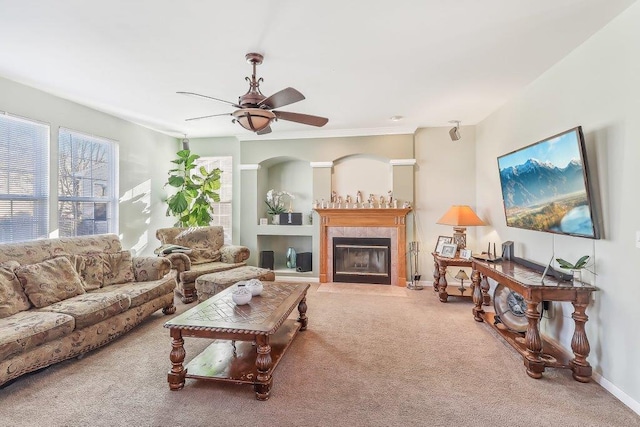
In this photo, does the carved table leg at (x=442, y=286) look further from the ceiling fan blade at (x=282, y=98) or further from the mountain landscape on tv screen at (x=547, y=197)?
the ceiling fan blade at (x=282, y=98)

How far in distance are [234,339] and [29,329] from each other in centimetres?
150

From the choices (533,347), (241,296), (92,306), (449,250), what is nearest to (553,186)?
(533,347)

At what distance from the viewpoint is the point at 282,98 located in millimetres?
Answer: 2504

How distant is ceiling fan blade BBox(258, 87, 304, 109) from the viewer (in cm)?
240

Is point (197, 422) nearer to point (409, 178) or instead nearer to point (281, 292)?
point (281, 292)

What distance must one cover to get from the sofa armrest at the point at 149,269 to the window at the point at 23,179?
1079mm

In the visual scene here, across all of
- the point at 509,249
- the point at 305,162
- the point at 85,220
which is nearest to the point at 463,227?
the point at 509,249

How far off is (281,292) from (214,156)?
3797 mm

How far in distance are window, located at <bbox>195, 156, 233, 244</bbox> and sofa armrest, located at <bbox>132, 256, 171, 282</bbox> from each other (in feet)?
7.06

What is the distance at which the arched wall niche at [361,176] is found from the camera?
18.4ft

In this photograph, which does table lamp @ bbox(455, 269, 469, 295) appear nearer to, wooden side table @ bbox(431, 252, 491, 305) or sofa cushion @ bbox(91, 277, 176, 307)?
wooden side table @ bbox(431, 252, 491, 305)

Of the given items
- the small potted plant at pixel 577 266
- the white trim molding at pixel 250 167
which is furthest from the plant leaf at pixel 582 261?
the white trim molding at pixel 250 167

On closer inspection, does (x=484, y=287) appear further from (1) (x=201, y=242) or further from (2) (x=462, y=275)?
(1) (x=201, y=242)

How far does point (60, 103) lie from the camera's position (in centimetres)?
380
